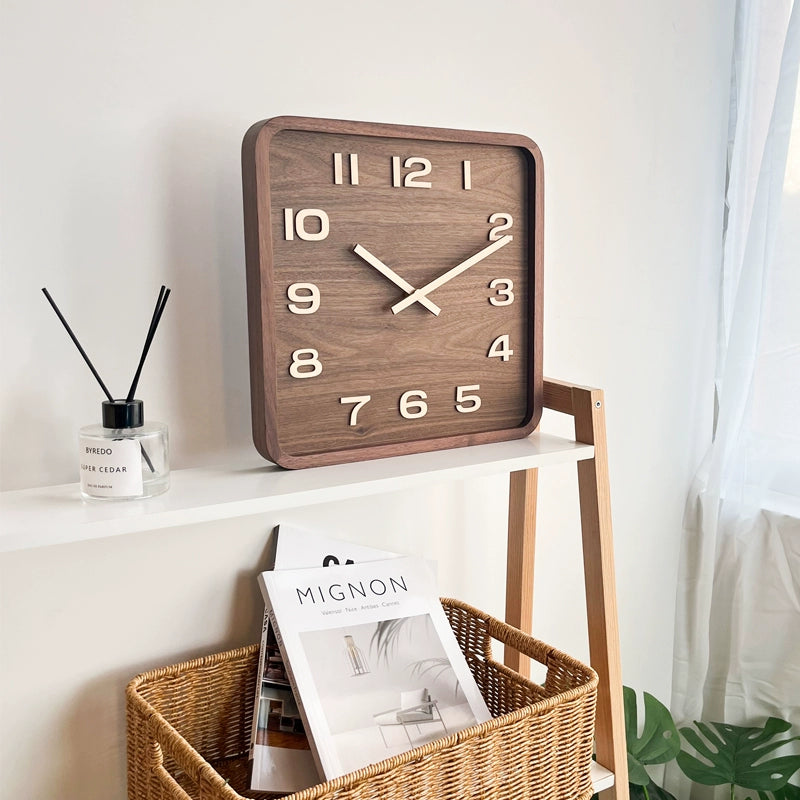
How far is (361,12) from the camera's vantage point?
3.32 feet

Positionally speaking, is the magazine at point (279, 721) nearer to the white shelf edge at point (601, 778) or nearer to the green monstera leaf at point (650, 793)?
the white shelf edge at point (601, 778)

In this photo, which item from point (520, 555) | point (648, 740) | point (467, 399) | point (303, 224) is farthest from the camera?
point (648, 740)

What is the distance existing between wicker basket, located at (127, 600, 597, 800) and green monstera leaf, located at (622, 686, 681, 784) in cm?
34

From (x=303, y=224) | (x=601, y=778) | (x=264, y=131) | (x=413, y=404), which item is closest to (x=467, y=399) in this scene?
(x=413, y=404)

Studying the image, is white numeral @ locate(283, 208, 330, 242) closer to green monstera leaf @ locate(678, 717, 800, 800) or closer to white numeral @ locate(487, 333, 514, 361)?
white numeral @ locate(487, 333, 514, 361)

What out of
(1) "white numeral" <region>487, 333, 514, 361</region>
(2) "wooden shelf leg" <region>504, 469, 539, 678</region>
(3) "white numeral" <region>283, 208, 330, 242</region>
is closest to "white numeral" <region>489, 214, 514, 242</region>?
(1) "white numeral" <region>487, 333, 514, 361</region>

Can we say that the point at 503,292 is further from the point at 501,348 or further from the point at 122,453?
the point at 122,453

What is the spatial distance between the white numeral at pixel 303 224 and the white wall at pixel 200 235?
0.33 ft

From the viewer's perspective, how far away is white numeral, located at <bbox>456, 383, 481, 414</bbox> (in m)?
1.02

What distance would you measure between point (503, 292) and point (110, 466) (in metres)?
0.52

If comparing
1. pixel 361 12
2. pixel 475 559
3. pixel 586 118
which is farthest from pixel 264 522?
pixel 586 118

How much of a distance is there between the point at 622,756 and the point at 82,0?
107 cm

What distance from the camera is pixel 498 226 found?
1029 mm

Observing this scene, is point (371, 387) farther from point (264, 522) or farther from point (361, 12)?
point (361, 12)
